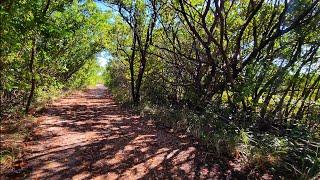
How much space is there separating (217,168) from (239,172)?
47cm

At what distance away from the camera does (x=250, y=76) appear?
31.7 ft

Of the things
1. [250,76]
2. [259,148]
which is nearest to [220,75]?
[250,76]

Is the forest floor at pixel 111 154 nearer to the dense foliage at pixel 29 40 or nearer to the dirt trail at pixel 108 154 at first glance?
the dirt trail at pixel 108 154

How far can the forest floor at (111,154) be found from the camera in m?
6.02

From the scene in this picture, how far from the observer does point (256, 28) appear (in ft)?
39.0

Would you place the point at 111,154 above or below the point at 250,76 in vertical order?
below

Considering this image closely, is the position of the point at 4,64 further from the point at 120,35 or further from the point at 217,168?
the point at 120,35

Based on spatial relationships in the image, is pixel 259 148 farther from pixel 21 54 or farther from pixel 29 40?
pixel 29 40

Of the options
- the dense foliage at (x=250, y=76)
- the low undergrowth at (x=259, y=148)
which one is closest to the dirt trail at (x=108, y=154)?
the low undergrowth at (x=259, y=148)

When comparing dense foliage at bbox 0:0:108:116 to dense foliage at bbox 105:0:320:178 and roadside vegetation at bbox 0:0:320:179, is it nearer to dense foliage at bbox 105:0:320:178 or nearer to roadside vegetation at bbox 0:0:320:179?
roadside vegetation at bbox 0:0:320:179

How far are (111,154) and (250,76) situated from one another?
503cm

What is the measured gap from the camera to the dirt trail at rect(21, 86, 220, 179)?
6020 millimetres

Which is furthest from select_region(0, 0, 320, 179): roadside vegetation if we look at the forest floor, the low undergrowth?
the forest floor

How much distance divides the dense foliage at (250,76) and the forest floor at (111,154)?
3.33 ft
